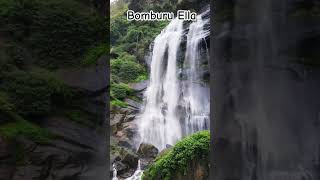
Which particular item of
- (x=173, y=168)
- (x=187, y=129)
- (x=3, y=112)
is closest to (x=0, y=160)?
(x=3, y=112)

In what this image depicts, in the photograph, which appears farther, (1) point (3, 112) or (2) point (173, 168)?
(2) point (173, 168)

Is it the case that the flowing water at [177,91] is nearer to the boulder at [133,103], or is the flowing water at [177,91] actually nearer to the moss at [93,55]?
the boulder at [133,103]

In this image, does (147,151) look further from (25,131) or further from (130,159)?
(25,131)

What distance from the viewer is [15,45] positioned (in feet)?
13.6

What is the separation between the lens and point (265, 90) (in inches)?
155

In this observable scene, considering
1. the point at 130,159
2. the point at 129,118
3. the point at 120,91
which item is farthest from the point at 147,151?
the point at 120,91

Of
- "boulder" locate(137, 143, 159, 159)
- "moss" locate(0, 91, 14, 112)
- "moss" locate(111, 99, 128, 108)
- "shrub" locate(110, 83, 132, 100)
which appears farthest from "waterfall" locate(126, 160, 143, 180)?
"moss" locate(0, 91, 14, 112)

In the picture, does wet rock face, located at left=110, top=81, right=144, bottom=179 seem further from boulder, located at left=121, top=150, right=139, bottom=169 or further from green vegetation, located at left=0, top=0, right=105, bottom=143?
green vegetation, located at left=0, top=0, right=105, bottom=143

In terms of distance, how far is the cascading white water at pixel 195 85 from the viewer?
1403 cm

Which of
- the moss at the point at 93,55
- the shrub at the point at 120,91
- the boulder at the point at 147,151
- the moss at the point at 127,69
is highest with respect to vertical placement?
the moss at the point at 127,69

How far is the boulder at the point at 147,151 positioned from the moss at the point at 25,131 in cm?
910

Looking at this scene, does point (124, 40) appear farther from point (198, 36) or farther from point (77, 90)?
point (77, 90)

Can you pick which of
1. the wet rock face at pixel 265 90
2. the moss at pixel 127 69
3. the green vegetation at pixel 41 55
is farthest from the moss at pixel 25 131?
the moss at pixel 127 69

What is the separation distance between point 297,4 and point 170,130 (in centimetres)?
1076
